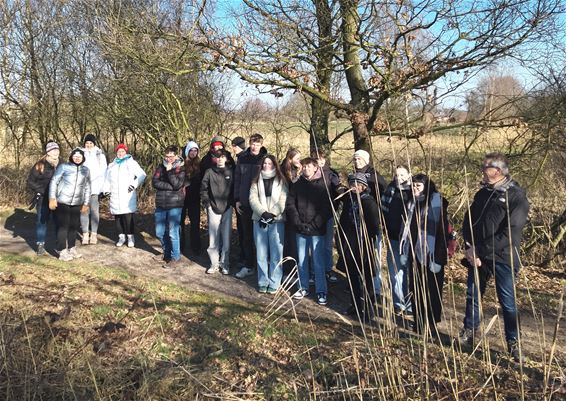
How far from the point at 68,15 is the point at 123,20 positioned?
155 inches

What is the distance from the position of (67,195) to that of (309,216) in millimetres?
3621

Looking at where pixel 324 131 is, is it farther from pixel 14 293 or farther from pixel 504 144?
pixel 14 293

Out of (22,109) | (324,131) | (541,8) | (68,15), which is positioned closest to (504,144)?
(541,8)

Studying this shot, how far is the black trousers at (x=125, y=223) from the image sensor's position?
752cm

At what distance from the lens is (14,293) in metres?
5.30

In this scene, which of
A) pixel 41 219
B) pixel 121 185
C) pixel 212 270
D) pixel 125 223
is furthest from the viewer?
pixel 125 223

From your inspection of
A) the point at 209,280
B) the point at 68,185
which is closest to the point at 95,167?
the point at 68,185

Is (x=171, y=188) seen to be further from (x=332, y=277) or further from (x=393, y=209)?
(x=393, y=209)

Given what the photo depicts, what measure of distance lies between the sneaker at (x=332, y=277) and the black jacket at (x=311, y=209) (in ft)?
3.41

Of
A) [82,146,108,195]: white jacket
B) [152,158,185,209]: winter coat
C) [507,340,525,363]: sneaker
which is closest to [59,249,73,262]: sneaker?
[82,146,108,195]: white jacket

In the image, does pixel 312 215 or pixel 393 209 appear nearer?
pixel 393 209

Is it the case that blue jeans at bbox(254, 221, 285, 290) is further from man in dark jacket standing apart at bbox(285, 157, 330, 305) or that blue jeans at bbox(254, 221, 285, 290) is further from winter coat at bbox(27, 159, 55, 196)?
winter coat at bbox(27, 159, 55, 196)

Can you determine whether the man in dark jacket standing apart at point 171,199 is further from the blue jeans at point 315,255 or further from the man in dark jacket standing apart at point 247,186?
the blue jeans at point 315,255

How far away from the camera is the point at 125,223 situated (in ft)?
24.8
